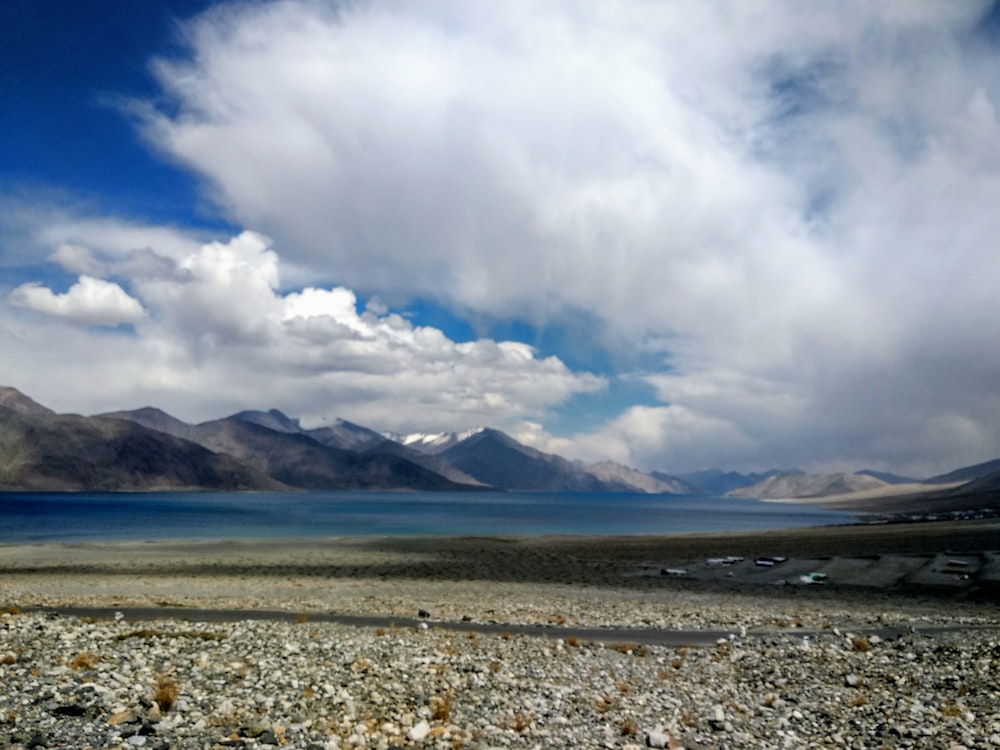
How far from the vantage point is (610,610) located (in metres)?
33.2

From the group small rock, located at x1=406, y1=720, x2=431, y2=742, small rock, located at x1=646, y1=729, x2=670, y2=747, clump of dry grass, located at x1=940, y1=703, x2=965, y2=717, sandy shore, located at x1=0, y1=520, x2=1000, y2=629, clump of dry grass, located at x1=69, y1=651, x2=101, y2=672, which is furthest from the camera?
sandy shore, located at x1=0, y1=520, x2=1000, y2=629

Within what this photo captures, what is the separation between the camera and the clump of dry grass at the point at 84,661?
15234 millimetres

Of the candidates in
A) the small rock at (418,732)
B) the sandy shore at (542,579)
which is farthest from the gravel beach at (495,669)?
the sandy shore at (542,579)

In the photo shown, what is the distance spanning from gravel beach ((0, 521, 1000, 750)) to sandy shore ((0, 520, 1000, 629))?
1.37 ft

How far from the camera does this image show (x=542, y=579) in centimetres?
4978

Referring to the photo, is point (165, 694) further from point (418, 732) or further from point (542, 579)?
point (542, 579)

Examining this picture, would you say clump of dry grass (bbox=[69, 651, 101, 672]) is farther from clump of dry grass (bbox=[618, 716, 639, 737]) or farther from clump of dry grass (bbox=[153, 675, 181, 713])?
clump of dry grass (bbox=[618, 716, 639, 737])

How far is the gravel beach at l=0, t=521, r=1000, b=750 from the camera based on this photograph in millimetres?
13438

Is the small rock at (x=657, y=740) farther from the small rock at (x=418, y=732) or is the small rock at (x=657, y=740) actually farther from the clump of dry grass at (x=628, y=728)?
the small rock at (x=418, y=732)

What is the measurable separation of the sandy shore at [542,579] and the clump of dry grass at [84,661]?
14.9 metres

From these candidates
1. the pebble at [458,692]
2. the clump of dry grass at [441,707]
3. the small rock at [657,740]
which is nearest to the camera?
the pebble at [458,692]

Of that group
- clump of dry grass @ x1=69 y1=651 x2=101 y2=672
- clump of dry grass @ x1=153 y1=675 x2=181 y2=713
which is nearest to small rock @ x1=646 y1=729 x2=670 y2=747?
clump of dry grass @ x1=153 y1=675 x2=181 y2=713

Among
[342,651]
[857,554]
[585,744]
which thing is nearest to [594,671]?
[585,744]

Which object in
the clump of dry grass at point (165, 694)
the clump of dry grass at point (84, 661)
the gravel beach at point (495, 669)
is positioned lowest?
the gravel beach at point (495, 669)
